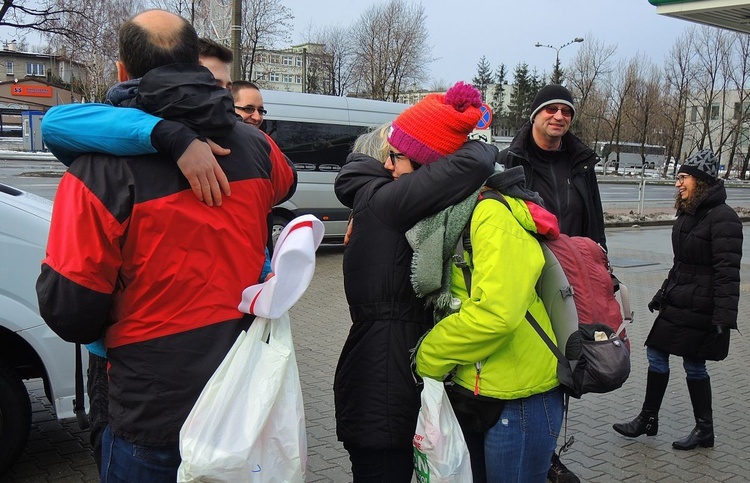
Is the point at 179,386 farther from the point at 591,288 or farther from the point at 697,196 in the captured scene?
the point at 697,196

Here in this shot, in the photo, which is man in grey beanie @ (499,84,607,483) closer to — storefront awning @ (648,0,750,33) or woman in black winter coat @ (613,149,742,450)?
woman in black winter coat @ (613,149,742,450)

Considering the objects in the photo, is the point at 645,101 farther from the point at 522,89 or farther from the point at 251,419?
the point at 251,419

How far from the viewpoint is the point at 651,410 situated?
461 centimetres

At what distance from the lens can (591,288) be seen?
235cm

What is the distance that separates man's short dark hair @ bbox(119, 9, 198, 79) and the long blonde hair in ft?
2.55

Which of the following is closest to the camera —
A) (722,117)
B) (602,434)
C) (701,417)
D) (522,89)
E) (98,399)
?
(98,399)

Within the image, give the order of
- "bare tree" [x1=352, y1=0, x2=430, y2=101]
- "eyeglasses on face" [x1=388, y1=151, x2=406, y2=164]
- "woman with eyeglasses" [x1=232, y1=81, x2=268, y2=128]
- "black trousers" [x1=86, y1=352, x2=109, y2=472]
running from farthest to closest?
"bare tree" [x1=352, y1=0, x2=430, y2=101], "woman with eyeglasses" [x1=232, y1=81, x2=268, y2=128], "eyeglasses on face" [x1=388, y1=151, x2=406, y2=164], "black trousers" [x1=86, y1=352, x2=109, y2=472]

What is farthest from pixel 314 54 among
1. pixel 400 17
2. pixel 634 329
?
pixel 634 329

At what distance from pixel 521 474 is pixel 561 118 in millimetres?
2303

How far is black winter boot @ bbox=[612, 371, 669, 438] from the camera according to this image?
15.2ft

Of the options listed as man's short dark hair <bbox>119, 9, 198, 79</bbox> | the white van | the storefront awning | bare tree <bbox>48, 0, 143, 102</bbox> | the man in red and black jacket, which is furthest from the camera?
bare tree <bbox>48, 0, 143, 102</bbox>

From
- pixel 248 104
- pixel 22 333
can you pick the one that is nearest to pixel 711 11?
pixel 248 104

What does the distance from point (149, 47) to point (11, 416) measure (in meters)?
2.59

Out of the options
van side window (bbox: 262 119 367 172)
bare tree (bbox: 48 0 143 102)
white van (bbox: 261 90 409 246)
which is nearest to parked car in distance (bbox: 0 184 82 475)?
bare tree (bbox: 48 0 143 102)
